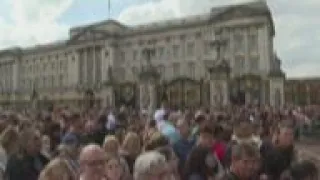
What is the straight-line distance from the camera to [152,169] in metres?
3.96

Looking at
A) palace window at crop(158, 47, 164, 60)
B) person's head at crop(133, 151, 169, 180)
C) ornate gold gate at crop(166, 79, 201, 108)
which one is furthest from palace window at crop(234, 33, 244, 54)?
person's head at crop(133, 151, 169, 180)

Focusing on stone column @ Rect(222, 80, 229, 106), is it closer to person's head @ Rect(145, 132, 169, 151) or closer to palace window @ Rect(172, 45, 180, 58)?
palace window @ Rect(172, 45, 180, 58)

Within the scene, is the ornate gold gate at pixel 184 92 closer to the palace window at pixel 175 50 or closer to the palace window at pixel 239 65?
the palace window at pixel 239 65

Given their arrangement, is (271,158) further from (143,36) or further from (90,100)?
(143,36)

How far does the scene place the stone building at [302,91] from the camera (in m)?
76.0

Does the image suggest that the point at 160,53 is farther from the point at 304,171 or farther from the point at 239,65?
the point at 304,171

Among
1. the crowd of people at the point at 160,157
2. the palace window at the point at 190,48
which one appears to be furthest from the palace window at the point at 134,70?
the crowd of people at the point at 160,157

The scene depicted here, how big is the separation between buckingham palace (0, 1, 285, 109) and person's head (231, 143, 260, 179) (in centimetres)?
4445

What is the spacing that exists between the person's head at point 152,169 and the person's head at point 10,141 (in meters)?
3.73

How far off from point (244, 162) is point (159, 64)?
78944 mm

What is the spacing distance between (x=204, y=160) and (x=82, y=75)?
8648 centimetres

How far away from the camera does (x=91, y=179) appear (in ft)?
15.3

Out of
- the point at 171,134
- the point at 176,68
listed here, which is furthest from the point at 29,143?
the point at 176,68

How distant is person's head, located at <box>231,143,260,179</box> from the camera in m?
5.18
